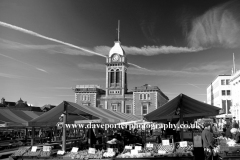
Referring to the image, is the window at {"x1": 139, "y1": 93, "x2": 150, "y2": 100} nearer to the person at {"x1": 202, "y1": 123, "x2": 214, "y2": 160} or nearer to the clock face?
the clock face

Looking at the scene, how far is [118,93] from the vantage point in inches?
2238

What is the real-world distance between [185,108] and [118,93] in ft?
142

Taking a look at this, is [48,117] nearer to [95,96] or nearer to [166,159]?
[166,159]

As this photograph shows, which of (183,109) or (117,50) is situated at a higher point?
(117,50)

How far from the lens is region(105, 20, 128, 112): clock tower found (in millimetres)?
56344

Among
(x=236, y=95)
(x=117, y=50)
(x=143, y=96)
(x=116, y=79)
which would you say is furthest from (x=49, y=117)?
(x=236, y=95)

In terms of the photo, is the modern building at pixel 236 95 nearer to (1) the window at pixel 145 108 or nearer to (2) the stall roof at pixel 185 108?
(1) the window at pixel 145 108

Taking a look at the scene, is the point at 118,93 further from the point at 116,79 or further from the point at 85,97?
the point at 85,97

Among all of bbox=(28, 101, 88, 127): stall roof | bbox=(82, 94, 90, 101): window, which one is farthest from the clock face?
bbox=(28, 101, 88, 127): stall roof

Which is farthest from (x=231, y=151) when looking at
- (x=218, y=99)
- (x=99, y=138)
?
(x=218, y=99)

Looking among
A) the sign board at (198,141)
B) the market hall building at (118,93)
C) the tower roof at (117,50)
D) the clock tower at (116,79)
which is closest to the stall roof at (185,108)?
the sign board at (198,141)

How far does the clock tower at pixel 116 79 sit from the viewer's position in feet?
185

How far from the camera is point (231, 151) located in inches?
395

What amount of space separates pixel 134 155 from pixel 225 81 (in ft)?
209
